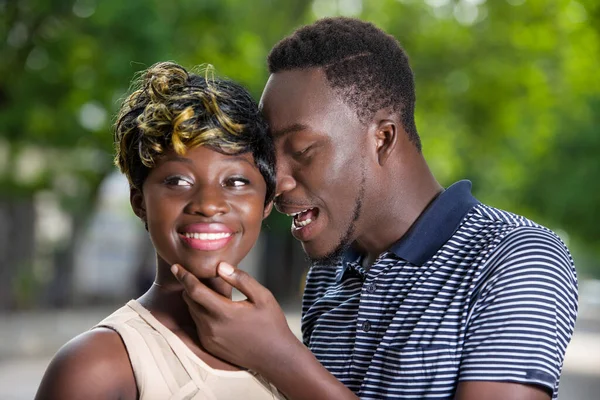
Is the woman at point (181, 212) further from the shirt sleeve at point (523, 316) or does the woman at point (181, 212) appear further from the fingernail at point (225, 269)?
the shirt sleeve at point (523, 316)

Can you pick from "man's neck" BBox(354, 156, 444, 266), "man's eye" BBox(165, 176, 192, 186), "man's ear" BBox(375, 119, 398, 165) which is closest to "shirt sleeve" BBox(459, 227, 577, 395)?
"man's neck" BBox(354, 156, 444, 266)

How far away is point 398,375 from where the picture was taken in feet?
8.83

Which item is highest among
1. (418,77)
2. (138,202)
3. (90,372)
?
(138,202)

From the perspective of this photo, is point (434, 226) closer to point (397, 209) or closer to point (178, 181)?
point (397, 209)

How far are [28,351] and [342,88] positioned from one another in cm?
1177

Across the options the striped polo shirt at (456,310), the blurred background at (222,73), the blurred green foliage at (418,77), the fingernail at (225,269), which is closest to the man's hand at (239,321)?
the fingernail at (225,269)

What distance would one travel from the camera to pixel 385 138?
3078mm

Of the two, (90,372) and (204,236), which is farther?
(204,236)

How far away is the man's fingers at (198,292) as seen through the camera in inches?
93.2

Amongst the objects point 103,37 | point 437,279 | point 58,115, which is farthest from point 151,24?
point 437,279

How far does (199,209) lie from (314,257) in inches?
27.8

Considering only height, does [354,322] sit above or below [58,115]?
above

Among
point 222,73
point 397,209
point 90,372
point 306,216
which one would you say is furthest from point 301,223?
point 222,73

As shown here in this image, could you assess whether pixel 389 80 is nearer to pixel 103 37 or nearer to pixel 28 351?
pixel 103 37
